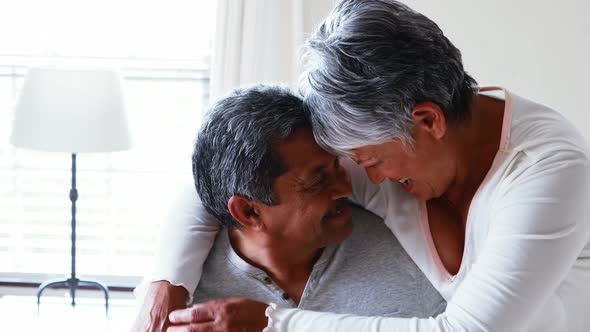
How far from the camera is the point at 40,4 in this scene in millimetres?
3184

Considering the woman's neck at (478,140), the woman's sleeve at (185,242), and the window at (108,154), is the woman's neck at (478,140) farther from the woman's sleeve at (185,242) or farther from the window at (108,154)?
the window at (108,154)

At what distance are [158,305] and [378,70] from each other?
646 mm

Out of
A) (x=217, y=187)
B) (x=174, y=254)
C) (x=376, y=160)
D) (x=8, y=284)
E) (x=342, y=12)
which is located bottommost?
(x=8, y=284)

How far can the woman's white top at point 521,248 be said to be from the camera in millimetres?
1244

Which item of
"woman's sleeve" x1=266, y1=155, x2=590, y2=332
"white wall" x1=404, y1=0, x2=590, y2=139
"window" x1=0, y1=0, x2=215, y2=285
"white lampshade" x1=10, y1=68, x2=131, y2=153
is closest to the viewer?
"woman's sleeve" x1=266, y1=155, x2=590, y2=332

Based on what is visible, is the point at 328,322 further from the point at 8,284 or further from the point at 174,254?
the point at 8,284

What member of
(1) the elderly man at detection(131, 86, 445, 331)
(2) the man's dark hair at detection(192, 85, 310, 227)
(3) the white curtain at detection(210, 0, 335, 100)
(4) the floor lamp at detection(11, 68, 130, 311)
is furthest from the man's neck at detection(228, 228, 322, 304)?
(3) the white curtain at detection(210, 0, 335, 100)

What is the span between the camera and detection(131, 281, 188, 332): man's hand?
4.93 ft

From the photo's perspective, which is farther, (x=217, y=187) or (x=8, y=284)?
(x=8, y=284)

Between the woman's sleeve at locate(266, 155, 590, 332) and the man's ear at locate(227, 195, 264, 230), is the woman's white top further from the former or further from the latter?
the man's ear at locate(227, 195, 264, 230)

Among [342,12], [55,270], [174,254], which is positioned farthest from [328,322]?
[55,270]

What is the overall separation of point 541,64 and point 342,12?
176cm

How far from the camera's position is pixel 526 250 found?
1.24 meters

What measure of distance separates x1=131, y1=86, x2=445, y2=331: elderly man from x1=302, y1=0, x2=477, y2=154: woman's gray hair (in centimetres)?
→ 15
